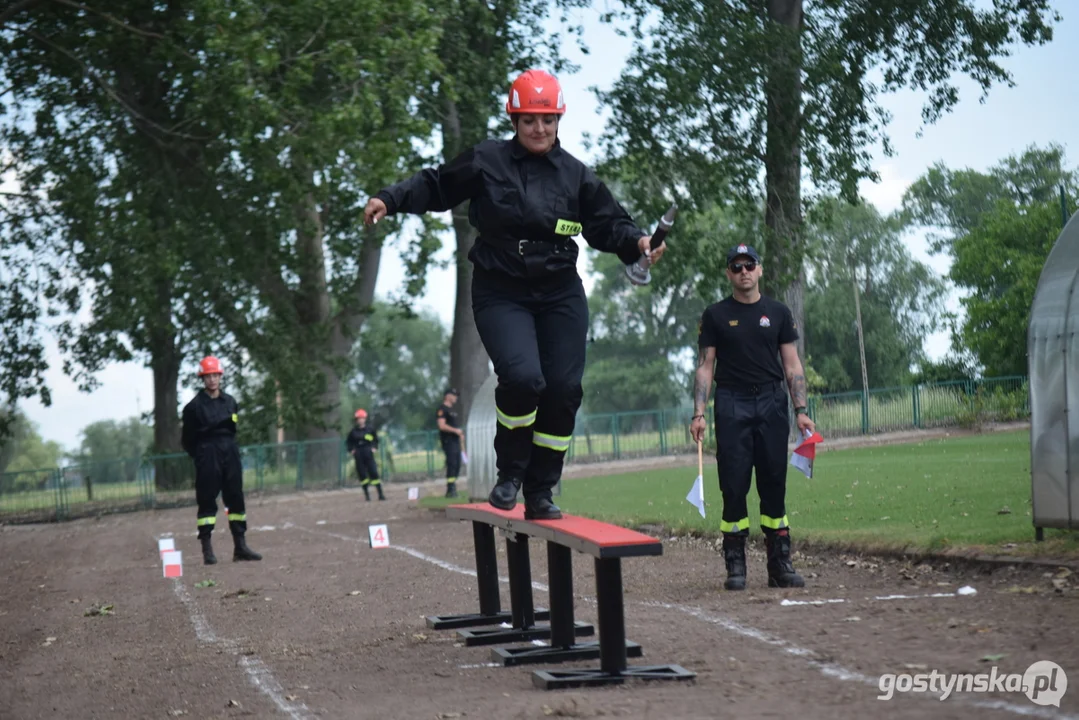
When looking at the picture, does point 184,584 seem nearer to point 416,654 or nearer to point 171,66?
point 416,654

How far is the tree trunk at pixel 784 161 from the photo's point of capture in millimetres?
34469

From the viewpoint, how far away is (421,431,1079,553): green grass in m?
13.1

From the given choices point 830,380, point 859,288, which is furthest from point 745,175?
point 859,288

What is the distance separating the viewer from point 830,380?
45969 millimetres

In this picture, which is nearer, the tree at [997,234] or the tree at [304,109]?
the tree at [304,109]

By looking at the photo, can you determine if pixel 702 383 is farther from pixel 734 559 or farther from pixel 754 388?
pixel 734 559

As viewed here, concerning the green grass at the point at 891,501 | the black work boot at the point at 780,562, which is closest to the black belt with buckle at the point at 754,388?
the black work boot at the point at 780,562

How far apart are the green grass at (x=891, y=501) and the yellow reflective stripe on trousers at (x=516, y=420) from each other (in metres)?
5.03

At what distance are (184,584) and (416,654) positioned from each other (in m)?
7.29

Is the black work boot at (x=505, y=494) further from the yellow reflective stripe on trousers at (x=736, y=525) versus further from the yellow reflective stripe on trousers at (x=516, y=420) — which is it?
the yellow reflective stripe on trousers at (x=736, y=525)

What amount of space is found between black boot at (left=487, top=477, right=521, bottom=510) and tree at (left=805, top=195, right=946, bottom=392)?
37341 millimetres

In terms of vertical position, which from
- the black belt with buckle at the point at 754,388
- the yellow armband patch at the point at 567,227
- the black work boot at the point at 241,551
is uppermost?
the yellow armband patch at the point at 567,227

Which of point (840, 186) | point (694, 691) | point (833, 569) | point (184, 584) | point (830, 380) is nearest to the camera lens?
point (694, 691)

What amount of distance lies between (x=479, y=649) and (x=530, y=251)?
276cm
